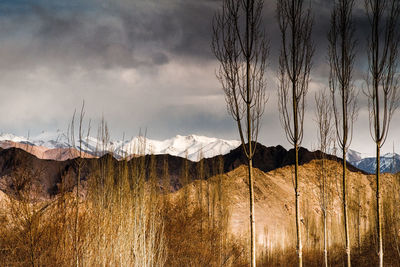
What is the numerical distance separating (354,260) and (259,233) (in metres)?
8.42

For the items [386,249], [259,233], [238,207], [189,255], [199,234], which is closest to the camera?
[189,255]

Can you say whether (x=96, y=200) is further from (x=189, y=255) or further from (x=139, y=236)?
(x=189, y=255)

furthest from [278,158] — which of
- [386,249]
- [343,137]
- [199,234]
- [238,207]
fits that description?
[343,137]

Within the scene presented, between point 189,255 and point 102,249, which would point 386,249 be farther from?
point 102,249

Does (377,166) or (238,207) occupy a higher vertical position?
(377,166)

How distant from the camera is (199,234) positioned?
44.9ft

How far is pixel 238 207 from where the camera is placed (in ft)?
95.5

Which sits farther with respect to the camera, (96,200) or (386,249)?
(386,249)

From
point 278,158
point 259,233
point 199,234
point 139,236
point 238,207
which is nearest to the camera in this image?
point 139,236

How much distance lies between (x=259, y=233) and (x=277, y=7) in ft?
77.6

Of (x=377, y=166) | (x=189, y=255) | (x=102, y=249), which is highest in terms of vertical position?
(x=377, y=166)

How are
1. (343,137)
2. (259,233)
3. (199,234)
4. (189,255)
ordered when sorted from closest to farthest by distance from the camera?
(343,137)
(189,255)
(199,234)
(259,233)

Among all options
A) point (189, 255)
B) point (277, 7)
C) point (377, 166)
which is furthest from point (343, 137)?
point (189, 255)

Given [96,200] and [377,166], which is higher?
[377,166]
